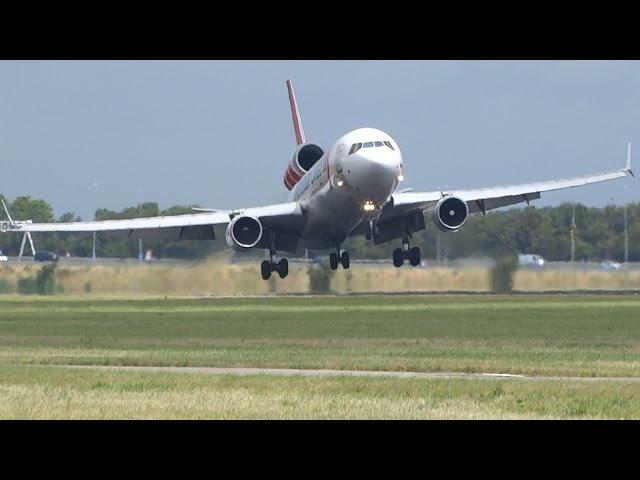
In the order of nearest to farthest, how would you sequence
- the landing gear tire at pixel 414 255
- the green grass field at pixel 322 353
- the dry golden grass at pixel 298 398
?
1. the dry golden grass at pixel 298 398
2. the green grass field at pixel 322 353
3. the landing gear tire at pixel 414 255

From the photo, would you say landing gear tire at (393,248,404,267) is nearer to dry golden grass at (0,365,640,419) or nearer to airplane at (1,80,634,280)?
airplane at (1,80,634,280)

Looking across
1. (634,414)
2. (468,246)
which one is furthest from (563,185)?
(634,414)

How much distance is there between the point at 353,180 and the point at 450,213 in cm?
628

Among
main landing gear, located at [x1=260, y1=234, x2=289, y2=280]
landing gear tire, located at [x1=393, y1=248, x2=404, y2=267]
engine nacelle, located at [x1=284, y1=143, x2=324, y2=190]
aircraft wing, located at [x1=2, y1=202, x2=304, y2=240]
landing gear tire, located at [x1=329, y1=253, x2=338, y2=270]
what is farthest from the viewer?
engine nacelle, located at [x1=284, y1=143, x2=324, y2=190]

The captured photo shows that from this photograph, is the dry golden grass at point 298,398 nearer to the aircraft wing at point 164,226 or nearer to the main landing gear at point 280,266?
the main landing gear at point 280,266

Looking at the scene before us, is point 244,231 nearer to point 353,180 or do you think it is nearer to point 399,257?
point 399,257

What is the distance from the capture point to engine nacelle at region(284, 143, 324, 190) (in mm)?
61219

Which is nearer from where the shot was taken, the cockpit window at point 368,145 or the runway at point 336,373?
the runway at point 336,373

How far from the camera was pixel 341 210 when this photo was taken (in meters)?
Answer: 49.8

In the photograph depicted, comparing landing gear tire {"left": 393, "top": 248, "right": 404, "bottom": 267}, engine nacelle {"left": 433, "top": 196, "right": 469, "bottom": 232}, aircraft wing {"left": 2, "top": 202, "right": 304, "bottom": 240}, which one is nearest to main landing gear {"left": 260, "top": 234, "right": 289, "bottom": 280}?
aircraft wing {"left": 2, "top": 202, "right": 304, "bottom": 240}

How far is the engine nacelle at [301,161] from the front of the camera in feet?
201

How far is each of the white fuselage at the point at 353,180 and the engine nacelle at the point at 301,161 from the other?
338 inches

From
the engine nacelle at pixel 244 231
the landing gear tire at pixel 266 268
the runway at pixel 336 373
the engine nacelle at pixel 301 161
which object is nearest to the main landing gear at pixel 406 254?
the engine nacelle at pixel 244 231
